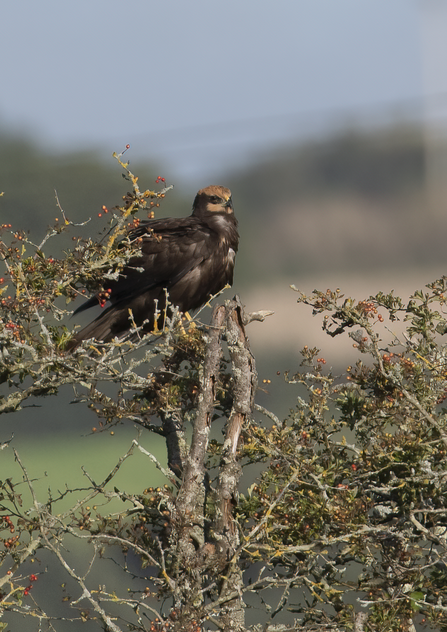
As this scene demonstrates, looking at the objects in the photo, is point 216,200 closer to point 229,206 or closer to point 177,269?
point 229,206

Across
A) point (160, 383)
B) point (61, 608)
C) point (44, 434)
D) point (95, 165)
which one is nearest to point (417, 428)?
point (160, 383)

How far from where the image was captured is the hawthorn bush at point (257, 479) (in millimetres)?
2008

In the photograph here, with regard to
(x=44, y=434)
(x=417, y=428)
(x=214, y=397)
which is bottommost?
(x=417, y=428)

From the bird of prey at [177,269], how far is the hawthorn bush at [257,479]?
130cm

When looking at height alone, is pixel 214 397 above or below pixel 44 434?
below

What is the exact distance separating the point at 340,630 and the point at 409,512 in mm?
436

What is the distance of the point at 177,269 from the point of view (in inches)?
147

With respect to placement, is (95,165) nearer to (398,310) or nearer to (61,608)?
(61,608)

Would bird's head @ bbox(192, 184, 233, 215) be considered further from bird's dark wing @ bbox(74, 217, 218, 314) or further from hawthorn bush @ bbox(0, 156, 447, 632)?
hawthorn bush @ bbox(0, 156, 447, 632)

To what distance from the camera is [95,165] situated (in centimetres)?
874

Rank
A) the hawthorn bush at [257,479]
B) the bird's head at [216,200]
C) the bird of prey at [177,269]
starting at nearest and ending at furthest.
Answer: the hawthorn bush at [257,479] < the bird of prey at [177,269] < the bird's head at [216,200]

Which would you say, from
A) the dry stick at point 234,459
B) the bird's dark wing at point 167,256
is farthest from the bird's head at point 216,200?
the dry stick at point 234,459

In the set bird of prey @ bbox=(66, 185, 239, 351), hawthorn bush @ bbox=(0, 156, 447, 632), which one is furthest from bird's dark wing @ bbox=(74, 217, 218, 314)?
hawthorn bush @ bbox=(0, 156, 447, 632)

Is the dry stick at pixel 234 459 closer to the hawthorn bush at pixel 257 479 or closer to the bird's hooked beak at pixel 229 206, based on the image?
the hawthorn bush at pixel 257 479
